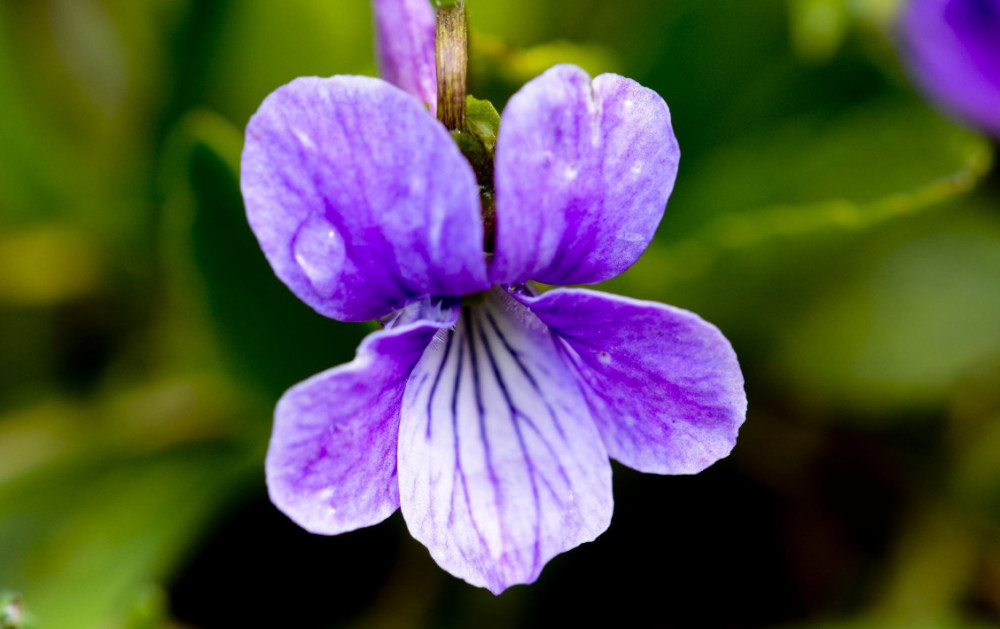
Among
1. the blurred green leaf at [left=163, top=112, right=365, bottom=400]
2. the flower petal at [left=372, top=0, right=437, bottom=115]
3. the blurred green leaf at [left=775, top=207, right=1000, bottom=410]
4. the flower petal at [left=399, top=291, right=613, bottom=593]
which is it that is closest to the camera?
the flower petal at [left=399, top=291, right=613, bottom=593]

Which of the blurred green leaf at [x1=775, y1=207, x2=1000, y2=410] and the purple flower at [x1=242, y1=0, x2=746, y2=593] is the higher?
the purple flower at [x1=242, y1=0, x2=746, y2=593]

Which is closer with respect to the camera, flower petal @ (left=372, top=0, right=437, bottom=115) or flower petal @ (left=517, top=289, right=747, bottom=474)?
flower petal @ (left=517, top=289, right=747, bottom=474)

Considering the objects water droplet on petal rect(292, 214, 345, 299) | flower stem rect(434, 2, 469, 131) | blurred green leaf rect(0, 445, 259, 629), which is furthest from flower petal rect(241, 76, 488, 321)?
blurred green leaf rect(0, 445, 259, 629)

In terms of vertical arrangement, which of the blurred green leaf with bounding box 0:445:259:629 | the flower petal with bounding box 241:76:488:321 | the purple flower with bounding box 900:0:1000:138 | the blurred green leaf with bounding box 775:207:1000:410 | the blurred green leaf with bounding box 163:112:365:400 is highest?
the flower petal with bounding box 241:76:488:321

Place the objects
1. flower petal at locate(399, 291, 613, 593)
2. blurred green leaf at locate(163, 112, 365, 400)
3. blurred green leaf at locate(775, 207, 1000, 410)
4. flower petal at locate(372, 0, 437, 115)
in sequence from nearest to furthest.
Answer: flower petal at locate(399, 291, 613, 593), flower petal at locate(372, 0, 437, 115), blurred green leaf at locate(163, 112, 365, 400), blurred green leaf at locate(775, 207, 1000, 410)

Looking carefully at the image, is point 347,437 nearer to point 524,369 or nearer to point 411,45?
point 524,369

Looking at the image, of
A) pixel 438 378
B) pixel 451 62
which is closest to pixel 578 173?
pixel 451 62

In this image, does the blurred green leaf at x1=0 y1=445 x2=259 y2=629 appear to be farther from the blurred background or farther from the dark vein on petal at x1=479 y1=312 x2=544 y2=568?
the dark vein on petal at x1=479 y1=312 x2=544 y2=568
